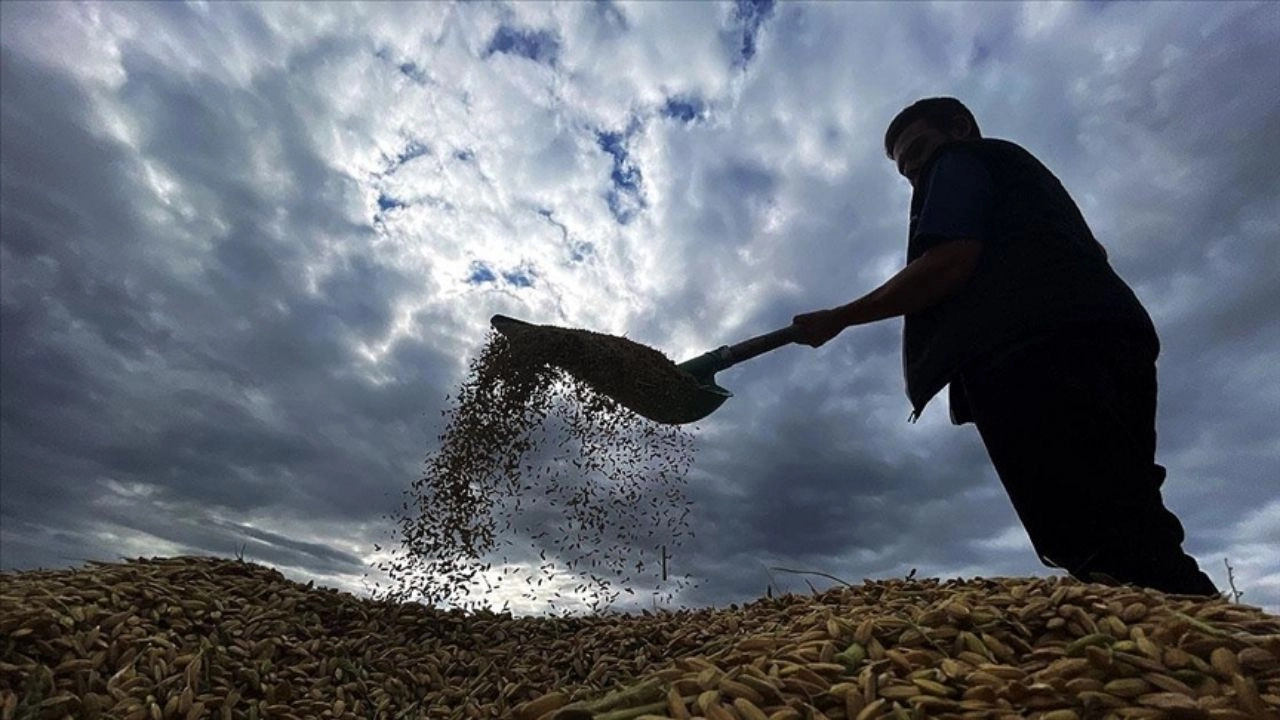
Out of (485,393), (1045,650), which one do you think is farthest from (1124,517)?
(485,393)

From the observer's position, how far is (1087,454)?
316cm

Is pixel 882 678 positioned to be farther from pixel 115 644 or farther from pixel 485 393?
pixel 485 393

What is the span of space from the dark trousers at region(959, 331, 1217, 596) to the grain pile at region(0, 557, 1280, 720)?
33cm

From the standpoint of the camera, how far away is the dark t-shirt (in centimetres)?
333

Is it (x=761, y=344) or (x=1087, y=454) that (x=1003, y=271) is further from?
(x=761, y=344)

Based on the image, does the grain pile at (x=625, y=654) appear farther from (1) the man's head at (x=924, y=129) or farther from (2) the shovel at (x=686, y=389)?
(1) the man's head at (x=924, y=129)

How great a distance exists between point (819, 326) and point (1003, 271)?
3.24 ft

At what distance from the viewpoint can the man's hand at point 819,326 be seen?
4129mm

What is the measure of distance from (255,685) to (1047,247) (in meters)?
3.81

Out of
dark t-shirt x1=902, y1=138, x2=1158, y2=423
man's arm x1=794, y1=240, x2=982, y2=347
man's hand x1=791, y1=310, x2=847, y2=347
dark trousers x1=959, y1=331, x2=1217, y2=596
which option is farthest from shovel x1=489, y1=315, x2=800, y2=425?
dark trousers x1=959, y1=331, x2=1217, y2=596

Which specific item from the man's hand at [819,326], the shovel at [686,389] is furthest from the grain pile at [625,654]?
the man's hand at [819,326]

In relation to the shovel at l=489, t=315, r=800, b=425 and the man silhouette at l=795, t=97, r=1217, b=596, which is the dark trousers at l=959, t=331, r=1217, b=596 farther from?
the shovel at l=489, t=315, r=800, b=425

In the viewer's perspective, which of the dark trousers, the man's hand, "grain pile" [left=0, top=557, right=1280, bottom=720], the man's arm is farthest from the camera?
the man's hand

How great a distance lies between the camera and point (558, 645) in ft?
13.3
